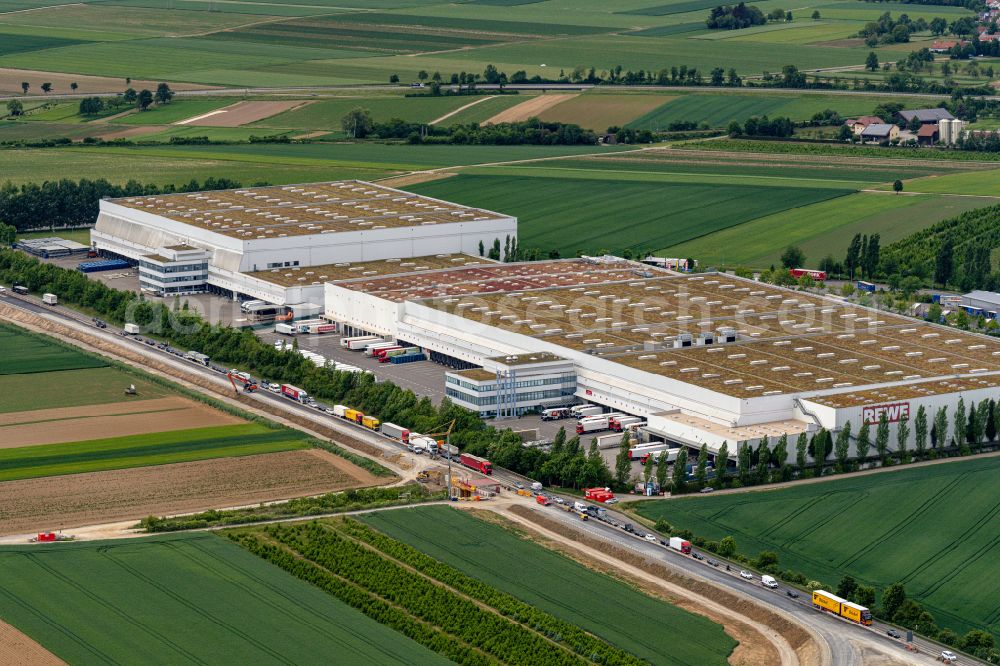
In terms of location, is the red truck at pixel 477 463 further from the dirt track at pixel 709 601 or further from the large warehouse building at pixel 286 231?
the large warehouse building at pixel 286 231

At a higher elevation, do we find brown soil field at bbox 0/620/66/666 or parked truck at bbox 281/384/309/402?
brown soil field at bbox 0/620/66/666

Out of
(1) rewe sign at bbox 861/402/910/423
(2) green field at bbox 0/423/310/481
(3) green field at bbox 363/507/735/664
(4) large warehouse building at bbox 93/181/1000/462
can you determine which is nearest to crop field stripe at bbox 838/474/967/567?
(1) rewe sign at bbox 861/402/910/423

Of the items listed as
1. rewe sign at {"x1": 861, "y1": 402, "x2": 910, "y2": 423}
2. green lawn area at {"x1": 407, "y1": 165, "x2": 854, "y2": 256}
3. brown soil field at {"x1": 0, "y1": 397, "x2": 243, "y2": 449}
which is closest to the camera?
rewe sign at {"x1": 861, "y1": 402, "x2": 910, "y2": 423}

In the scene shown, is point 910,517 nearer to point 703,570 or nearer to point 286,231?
point 703,570

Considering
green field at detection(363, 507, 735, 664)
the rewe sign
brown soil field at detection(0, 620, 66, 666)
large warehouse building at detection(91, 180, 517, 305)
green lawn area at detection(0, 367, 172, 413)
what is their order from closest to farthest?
1. brown soil field at detection(0, 620, 66, 666)
2. green field at detection(363, 507, 735, 664)
3. the rewe sign
4. green lawn area at detection(0, 367, 172, 413)
5. large warehouse building at detection(91, 180, 517, 305)

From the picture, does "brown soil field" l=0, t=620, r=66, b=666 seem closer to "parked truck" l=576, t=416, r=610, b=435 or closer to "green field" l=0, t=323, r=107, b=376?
"parked truck" l=576, t=416, r=610, b=435

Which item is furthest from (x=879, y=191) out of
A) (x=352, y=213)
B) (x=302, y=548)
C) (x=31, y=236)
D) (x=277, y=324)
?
(x=302, y=548)

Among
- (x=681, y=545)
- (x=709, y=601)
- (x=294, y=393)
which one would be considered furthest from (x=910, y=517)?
(x=294, y=393)
